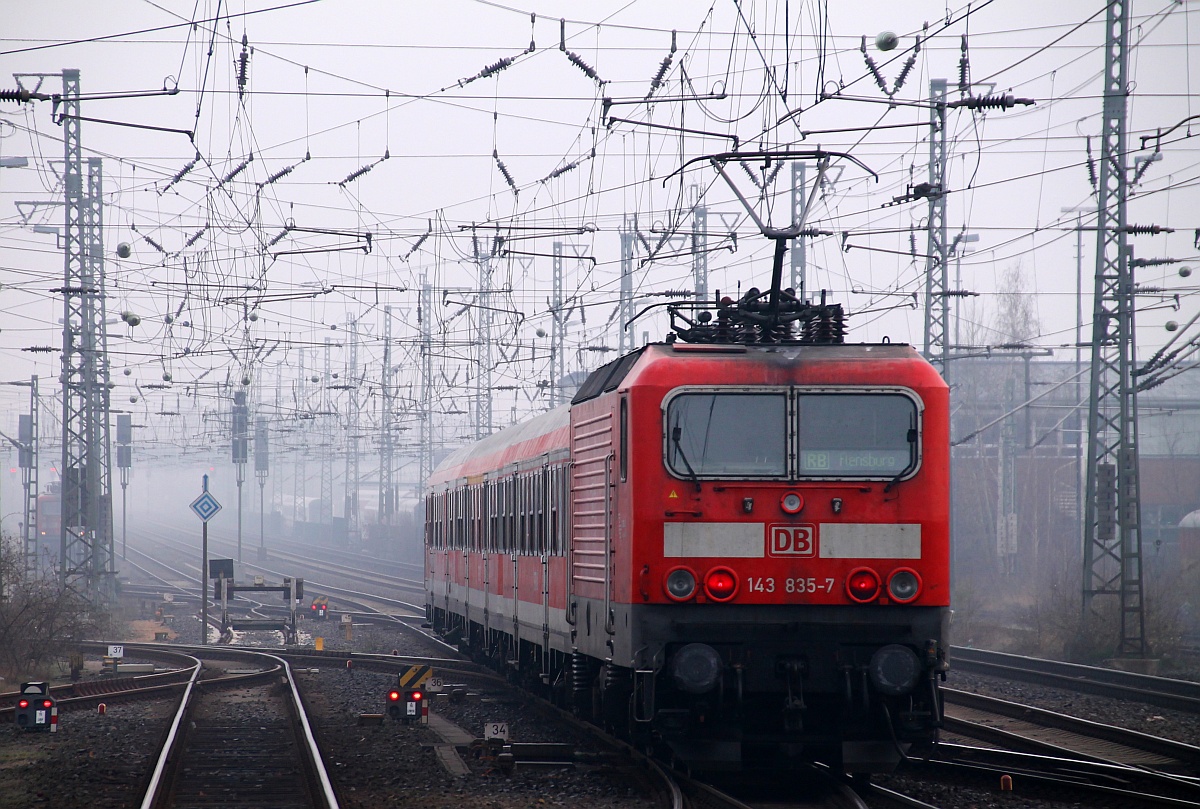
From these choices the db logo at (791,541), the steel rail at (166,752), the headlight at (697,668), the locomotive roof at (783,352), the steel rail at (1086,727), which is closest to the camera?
the headlight at (697,668)

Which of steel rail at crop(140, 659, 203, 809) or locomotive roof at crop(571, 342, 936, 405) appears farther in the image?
steel rail at crop(140, 659, 203, 809)

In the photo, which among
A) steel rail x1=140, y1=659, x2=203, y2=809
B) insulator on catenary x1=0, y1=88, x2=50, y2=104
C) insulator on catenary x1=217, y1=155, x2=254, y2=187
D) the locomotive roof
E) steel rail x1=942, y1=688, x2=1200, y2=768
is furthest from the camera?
insulator on catenary x1=217, y1=155, x2=254, y2=187

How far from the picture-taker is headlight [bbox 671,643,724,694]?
9859 mm

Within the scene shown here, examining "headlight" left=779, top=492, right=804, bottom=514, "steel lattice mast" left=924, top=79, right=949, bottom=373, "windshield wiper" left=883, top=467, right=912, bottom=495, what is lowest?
"headlight" left=779, top=492, right=804, bottom=514

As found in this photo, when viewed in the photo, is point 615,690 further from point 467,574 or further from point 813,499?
point 467,574

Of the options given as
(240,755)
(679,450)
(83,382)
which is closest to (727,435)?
(679,450)

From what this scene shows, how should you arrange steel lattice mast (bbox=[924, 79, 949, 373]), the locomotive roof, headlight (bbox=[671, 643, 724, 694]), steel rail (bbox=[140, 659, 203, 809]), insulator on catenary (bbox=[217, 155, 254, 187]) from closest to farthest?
headlight (bbox=[671, 643, 724, 694])
the locomotive roof
steel rail (bbox=[140, 659, 203, 809])
insulator on catenary (bbox=[217, 155, 254, 187])
steel lattice mast (bbox=[924, 79, 949, 373])

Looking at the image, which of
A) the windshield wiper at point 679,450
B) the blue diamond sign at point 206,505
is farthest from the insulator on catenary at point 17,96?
the blue diamond sign at point 206,505

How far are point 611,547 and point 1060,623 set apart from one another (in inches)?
711

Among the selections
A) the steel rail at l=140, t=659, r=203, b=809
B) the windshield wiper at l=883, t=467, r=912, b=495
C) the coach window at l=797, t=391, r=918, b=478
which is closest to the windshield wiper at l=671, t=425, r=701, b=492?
the coach window at l=797, t=391, r=918, b=478

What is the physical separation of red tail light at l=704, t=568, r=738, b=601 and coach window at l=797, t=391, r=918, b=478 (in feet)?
3.10

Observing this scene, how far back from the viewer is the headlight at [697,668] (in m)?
9.86

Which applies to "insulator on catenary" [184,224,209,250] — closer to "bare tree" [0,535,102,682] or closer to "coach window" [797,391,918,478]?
"bare tree" [0,535,102,682]

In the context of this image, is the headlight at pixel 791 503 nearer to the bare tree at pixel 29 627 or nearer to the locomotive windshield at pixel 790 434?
the locomotive windshield at pixel 790 434
